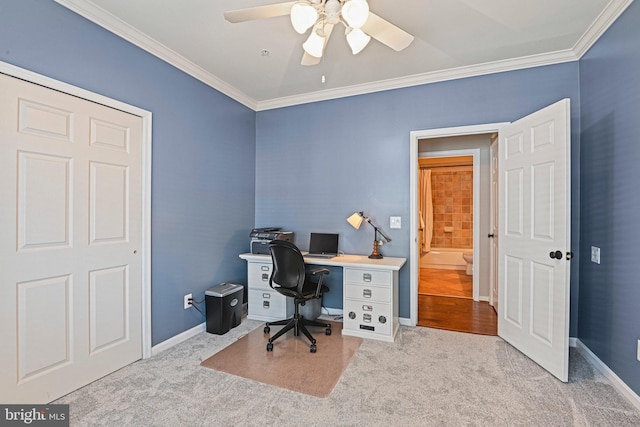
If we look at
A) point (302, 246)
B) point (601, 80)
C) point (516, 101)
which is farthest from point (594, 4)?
point (302, 246)

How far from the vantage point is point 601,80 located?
87.2 inches

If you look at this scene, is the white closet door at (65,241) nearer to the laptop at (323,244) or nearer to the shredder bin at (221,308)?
the shredder bin at (221,308)

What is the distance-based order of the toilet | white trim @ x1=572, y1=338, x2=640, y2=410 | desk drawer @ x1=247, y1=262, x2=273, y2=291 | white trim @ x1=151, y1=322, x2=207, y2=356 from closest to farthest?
white trim @ x1=572, y1=338, x2=640, y2=410
white trim @ x1=151, y1=322, x2=207, y2=356
desk drawer @ x1=247, y1=262, x2=273, y2=291
the toilet

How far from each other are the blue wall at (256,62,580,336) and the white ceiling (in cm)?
16

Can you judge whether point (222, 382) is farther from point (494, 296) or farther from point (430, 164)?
point (430, 164)

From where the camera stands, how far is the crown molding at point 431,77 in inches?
103

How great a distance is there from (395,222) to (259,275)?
1.61 metres

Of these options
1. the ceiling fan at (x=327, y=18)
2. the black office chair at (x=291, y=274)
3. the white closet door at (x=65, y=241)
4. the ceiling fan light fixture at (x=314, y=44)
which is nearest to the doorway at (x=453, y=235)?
the black office chair at (x=291, y=274)

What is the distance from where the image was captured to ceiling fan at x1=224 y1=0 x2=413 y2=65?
143cm

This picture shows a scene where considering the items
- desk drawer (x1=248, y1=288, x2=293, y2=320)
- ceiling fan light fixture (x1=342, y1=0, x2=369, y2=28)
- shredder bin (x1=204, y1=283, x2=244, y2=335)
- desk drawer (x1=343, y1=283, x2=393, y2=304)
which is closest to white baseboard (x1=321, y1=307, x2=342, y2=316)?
desk drawer (x1=248, y1=288, x2=293, y2=320)

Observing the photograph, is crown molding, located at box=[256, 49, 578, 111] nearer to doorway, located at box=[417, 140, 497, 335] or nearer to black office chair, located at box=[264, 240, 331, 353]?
doorway, located at box=[417, 140, 497, 335]

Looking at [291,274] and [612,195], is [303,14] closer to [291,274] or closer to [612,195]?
[291,274]

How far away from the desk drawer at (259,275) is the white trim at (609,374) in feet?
9.28

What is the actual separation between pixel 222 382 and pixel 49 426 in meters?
0.94
